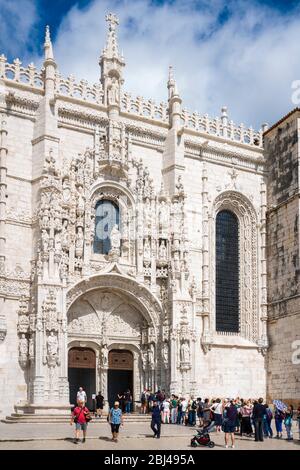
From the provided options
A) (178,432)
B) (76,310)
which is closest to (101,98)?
(76,310)

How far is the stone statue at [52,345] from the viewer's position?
27922 millimetres

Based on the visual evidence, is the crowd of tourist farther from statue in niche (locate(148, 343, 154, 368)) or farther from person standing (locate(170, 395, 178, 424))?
statue in niche (locate(148, 343, 154, 368))

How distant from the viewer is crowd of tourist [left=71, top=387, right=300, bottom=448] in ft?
66.7

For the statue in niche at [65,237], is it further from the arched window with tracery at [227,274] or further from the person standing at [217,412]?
the person standing at [217,412]

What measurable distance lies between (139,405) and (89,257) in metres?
6.90

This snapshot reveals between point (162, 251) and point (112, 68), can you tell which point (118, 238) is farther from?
point (112, 68)

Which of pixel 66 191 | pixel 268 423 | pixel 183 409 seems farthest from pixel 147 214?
pixel 268 423

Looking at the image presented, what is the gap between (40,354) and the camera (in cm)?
2781

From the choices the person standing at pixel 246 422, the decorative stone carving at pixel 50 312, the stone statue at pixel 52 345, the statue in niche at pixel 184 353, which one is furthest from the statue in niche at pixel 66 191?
the person standing at pixel 246 422

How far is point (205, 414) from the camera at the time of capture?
21.9 metres

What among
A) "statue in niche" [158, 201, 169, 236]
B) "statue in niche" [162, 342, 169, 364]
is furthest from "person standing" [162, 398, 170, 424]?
"statue in niche" [158, 201, 169, 236]

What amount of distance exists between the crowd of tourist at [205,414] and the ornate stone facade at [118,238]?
172 cm
